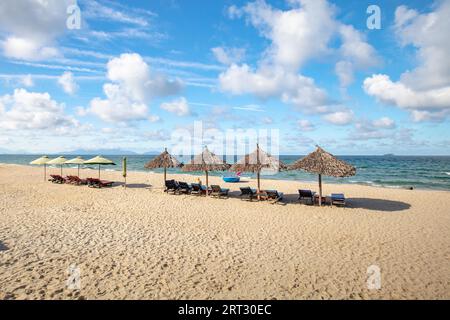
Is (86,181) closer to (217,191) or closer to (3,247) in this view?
(217,191)

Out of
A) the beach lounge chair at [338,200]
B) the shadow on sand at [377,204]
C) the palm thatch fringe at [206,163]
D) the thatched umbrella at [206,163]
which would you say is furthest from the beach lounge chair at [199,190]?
the shadow on sand at [377,204]

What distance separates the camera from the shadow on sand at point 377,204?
37.9ft

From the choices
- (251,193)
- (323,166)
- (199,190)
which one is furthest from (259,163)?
(199,190)

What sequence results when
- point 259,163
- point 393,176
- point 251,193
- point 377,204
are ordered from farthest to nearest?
1. point 393,176
2. point 251,193
3. point 259,163
4. point 377,204

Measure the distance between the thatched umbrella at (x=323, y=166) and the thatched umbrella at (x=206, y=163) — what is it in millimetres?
4041

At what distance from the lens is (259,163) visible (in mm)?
12734

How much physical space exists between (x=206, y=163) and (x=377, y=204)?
29.8ft

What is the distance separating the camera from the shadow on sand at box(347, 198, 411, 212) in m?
11.6

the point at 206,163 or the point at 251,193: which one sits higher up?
the point at 206,163

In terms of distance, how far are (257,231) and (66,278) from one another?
17.7 ft

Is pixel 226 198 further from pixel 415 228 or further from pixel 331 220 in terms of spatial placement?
pixel 415 228

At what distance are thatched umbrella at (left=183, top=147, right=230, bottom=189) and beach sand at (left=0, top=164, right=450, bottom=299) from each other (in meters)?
2.86

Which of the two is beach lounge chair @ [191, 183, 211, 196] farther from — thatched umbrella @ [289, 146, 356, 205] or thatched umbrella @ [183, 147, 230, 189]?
thatched umbrella @ [289, 146, 356, 205]
